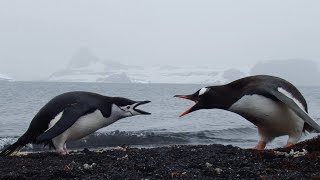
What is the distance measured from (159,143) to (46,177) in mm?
10436

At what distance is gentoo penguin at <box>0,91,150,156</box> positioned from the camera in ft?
19.8

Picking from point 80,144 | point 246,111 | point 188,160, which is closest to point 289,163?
point 188,160

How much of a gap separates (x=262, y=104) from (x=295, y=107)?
407 millimetres

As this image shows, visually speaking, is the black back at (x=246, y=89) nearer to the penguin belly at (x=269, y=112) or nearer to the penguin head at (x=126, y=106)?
the penguin belly at (x=269, y=112)

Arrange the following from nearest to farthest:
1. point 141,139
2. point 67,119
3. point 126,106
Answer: point 67,119 → point 126,106 → point 141,139

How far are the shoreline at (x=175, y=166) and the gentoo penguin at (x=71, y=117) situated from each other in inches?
13.9

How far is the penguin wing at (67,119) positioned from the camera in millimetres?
5820

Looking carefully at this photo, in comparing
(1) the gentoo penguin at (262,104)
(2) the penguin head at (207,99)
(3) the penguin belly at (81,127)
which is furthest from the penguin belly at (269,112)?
(3) the penguin belly at (81,127)

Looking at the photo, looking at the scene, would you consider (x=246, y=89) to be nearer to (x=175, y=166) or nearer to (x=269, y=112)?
(x=269, y=112)

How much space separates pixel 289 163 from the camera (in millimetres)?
4570

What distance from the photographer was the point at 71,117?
6.04m

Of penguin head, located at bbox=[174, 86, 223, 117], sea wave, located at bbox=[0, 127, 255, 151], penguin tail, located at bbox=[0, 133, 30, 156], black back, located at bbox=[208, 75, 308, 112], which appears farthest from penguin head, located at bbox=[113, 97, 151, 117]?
sea wave, located at bbox=[0, 127, 255, 151]

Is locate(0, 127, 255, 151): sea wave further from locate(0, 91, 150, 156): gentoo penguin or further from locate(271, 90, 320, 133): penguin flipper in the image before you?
locate(271, 90, 320, 133): penguin flipper

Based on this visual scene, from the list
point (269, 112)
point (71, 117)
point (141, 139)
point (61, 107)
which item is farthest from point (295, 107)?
point (141, 139)
